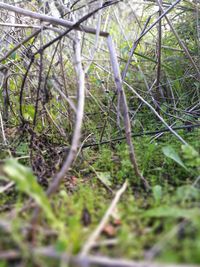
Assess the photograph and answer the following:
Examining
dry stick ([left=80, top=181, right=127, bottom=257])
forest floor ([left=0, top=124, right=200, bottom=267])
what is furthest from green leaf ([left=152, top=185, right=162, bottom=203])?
dry stick ([left=80, top=181, right=127, bottom=257])

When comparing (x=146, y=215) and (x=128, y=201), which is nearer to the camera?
(x=146, y=215)

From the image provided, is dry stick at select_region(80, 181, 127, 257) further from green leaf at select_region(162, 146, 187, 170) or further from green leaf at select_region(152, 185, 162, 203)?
green leaf at select_region(162, 146, 187, 170)

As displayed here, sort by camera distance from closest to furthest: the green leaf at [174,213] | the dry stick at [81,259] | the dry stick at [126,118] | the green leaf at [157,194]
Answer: the dry stick at [81,259] → the green leaf at [174,213] → the green leaf at [157,194] → the dry stick at [126,118]

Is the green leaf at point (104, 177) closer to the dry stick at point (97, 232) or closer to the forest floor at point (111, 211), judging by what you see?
the forest floor at point (111, 211)

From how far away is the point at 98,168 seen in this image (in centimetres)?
126

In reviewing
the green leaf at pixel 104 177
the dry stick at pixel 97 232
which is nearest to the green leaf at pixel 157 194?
the dry stick at pixel 97 232

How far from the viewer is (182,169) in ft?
3.59

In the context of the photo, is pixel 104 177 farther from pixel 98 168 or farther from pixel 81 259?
pixel 81 259

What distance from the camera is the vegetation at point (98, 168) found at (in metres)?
0.60

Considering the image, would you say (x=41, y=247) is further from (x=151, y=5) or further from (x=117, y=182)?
(x=151, y=5)

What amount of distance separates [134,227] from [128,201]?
0.17 meters

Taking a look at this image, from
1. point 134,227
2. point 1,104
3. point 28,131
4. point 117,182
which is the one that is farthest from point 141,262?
point 1,104

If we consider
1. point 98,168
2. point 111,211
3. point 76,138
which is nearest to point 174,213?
point 111,211

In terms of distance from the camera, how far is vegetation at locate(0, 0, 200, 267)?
595 millimetres
